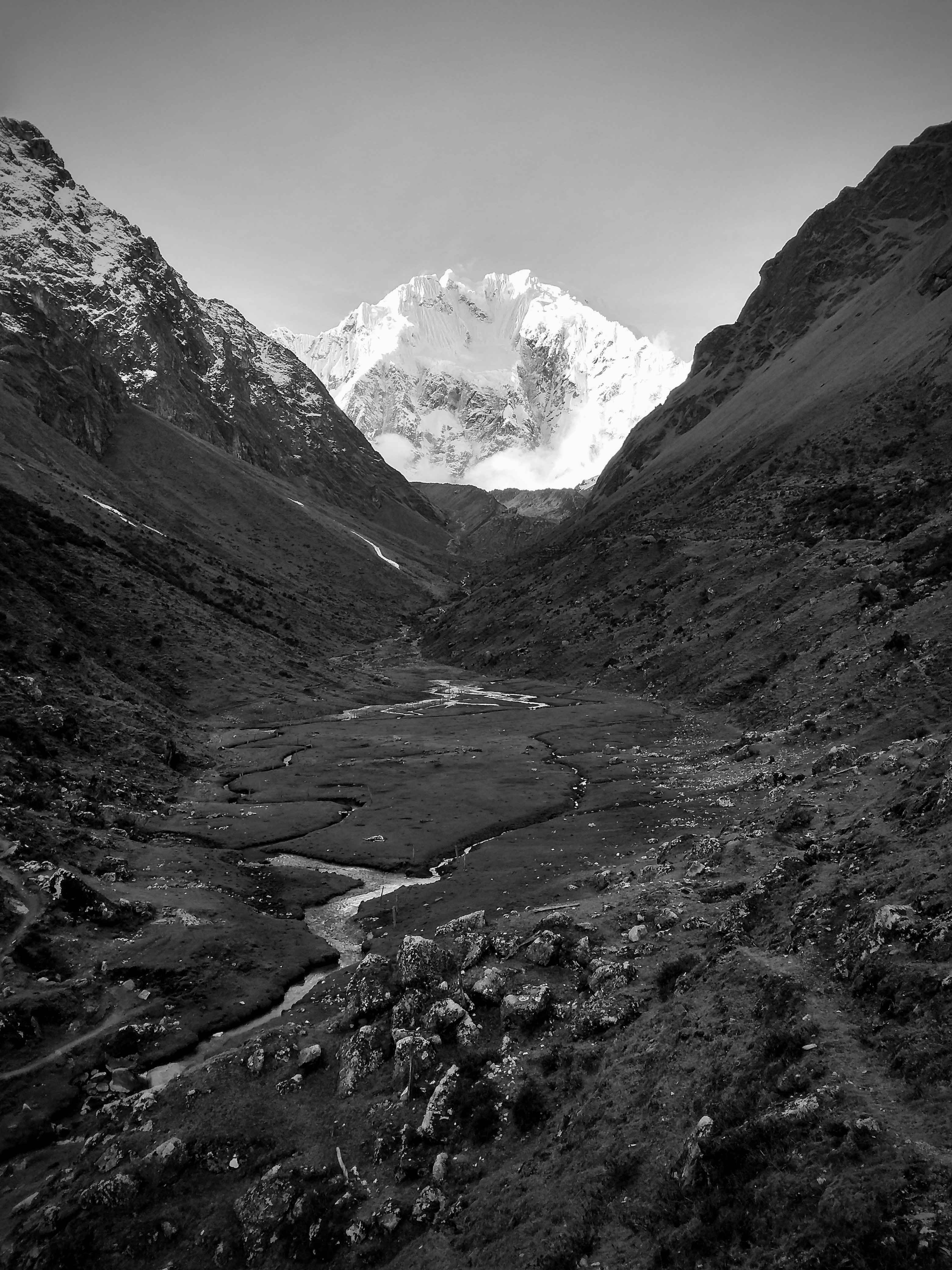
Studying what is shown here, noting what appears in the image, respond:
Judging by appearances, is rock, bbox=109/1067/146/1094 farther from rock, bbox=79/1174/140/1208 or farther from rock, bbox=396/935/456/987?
rock, bbox=396/935/456/987

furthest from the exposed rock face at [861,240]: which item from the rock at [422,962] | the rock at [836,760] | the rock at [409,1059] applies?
the rock at [409,1059]

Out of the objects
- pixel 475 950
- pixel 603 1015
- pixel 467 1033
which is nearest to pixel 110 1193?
pixel 467 1033

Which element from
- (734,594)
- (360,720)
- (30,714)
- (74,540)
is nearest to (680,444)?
(734,594)

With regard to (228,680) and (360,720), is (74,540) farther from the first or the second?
(360,720)

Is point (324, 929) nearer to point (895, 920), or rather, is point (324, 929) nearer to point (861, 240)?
point (895, 920)

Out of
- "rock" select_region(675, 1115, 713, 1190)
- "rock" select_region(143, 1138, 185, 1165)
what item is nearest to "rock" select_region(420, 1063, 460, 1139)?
"rock" select_region(143, 1138, 185, 1165)

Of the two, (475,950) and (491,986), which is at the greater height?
(491,986)
